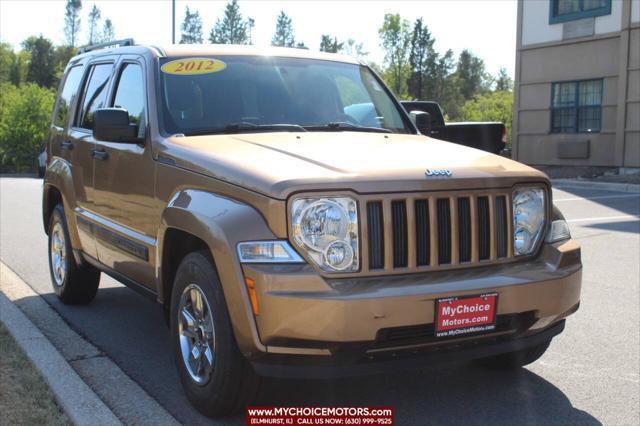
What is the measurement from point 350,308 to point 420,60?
83.4 m

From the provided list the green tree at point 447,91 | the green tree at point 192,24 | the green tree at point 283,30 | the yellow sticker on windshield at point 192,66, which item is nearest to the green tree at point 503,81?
the green tree at point 447,91

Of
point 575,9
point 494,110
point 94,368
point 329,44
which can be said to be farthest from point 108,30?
point 94,368

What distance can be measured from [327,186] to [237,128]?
55.9 inches

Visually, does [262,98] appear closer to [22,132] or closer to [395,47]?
[22,132]

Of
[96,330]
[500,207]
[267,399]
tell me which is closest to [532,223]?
[500,207]

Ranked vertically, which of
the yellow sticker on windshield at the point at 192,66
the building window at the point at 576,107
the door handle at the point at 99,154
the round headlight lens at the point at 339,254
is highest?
the building window at the point at 576,107

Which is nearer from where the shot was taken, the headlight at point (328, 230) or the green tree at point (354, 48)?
the headlight at point (328, 230)

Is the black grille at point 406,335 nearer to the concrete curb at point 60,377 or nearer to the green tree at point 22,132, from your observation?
the concrete curb at point 60,377

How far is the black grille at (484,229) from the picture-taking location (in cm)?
374

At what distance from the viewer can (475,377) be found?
4.65 m

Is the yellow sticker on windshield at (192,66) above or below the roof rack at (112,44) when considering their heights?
below

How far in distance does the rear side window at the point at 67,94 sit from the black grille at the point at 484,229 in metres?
4.20

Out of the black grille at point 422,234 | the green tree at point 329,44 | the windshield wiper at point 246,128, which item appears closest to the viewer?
the black grille at point 422,234

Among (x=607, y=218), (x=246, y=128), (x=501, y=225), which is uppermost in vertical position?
(x=246, y=128)
